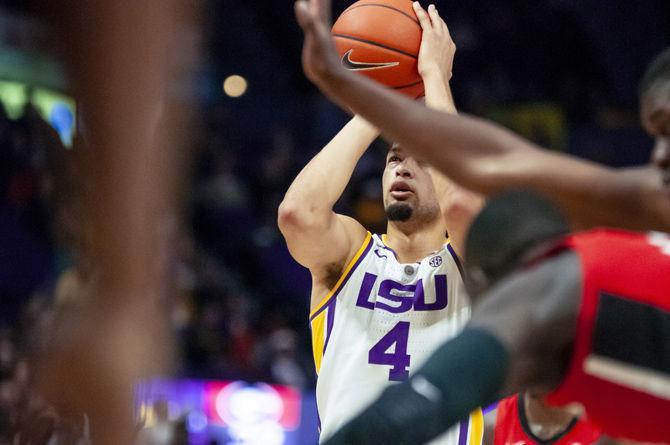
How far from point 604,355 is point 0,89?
1366 cm

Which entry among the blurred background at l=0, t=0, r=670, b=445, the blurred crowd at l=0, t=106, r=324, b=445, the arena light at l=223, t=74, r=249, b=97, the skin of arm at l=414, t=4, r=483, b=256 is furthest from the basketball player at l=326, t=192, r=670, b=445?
the arena light at l=223, t=74, r=249, b=97

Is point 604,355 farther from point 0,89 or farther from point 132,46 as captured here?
point 0,89

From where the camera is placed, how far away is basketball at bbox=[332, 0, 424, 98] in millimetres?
4043

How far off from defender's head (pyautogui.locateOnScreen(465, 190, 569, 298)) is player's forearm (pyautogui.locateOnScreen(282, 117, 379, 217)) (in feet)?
5.94

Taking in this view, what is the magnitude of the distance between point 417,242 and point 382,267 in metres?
→ 0.21

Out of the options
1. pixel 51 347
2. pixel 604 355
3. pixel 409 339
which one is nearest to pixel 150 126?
pixel 51 347

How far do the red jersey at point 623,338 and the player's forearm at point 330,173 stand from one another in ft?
6.14

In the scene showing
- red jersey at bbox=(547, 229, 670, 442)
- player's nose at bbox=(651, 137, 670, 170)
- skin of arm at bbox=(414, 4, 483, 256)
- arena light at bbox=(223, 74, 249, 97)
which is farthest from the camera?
A: arena light at bbox=(223, 74, 249, 97)

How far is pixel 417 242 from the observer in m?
4.32

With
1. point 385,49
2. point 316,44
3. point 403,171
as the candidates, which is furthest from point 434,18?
point 316,44

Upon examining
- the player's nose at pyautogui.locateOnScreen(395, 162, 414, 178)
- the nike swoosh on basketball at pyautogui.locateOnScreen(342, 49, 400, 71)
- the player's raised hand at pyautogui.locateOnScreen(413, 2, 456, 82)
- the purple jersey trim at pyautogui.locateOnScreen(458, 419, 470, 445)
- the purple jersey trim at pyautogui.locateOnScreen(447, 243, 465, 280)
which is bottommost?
the purple jersey trim at pyautogui.locateOnScreen(458, 419, 470, 445)

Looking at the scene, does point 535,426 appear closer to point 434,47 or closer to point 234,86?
point 434,47

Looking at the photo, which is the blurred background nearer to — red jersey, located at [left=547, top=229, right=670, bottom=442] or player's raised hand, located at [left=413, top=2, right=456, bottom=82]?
player's raised hand, located at [left=413, top=2, right=456, bottom=82]

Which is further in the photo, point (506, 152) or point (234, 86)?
point (234, 86)
